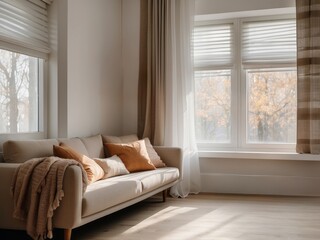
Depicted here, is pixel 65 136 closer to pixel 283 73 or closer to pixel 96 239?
pixel 96 239

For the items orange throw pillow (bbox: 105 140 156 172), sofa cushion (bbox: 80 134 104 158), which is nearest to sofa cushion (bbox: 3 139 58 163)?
sofa cushion (bbox: 80 134 104 158)

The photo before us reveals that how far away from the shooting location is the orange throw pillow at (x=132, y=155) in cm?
467

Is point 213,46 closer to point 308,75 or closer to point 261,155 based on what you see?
point 308,75

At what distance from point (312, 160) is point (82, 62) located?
294 cm

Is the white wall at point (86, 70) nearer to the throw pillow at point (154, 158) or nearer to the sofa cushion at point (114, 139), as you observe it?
the sofa cushion at point (114, 139)

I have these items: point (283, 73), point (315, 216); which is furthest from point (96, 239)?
point (283, 73)

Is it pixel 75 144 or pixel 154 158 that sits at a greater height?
pixel 75 144

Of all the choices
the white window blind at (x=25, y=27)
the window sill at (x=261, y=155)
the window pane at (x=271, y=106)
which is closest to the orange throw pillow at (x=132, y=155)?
the window sill at (x=261, y=155)

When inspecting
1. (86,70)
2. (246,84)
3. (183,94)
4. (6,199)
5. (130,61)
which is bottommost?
(6,199)

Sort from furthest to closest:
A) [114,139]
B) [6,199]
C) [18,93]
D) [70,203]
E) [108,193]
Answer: [114,139] → [18,93] → [108,193] → [6,199] → [70,203]

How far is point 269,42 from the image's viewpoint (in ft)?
18.6

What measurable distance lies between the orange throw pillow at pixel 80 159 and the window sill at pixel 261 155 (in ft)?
6.88

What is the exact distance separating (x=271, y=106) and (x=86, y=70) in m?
2.41

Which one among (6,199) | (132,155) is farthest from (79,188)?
(132,155)
